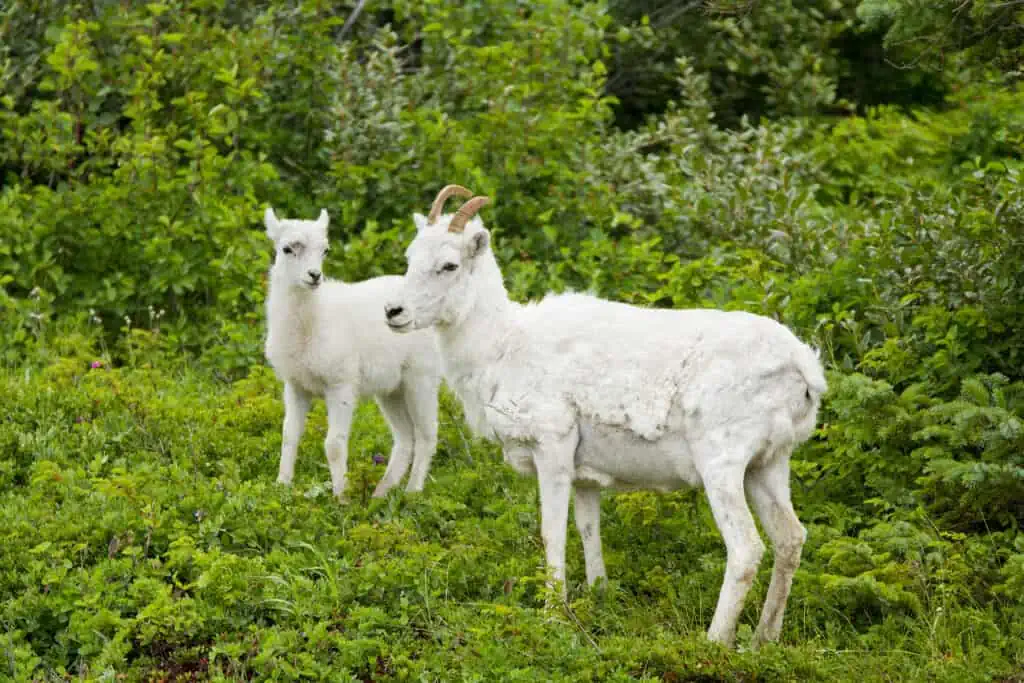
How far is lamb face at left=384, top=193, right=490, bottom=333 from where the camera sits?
7.85 meters

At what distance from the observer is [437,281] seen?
25.9ft

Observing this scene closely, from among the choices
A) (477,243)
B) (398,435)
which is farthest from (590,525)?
(398,435)

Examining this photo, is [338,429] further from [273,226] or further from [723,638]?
[723,638]

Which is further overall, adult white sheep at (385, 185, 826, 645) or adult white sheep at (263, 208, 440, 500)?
adult white sheep at (263, 208, 440, 500)

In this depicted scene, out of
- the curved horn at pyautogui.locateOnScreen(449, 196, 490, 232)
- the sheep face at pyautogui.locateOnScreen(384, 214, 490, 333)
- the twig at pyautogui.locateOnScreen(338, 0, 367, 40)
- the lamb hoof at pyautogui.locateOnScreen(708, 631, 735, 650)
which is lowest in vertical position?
the lamb hoof at pyautogui.locateOnScreen(708, 631, 735, 650)

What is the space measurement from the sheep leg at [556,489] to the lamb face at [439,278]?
92 centimetres

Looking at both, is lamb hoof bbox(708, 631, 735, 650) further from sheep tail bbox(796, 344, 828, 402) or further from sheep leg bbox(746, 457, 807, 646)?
sheep tail bbox(796, 344, 828, 402)

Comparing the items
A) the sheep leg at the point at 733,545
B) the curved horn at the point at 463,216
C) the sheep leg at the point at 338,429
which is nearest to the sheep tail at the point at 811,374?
the sheep leg at the point at 733,545

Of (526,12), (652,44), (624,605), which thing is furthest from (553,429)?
(652,44)

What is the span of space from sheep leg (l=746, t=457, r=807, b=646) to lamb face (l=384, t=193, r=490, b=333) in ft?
5.93

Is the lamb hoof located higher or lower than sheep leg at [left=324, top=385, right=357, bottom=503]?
lower

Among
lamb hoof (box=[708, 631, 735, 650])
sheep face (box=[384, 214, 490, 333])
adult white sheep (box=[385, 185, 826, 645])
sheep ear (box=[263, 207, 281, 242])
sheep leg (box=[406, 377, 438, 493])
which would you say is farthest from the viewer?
sheep leg (box=[406, 377, 438, 493])

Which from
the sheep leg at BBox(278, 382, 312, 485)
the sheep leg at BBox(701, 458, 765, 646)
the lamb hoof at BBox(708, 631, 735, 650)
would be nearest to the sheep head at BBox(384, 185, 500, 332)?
the sheep leg at BBox(278, 382, 312, 485)

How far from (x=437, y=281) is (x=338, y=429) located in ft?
5.21
